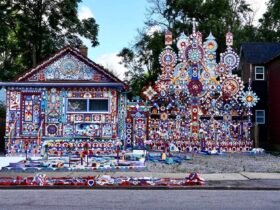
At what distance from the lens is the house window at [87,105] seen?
24.8 metres

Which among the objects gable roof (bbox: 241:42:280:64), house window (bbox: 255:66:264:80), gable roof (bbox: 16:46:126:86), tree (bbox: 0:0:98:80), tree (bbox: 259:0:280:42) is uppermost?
tree (bbox: 259:0:280:42)

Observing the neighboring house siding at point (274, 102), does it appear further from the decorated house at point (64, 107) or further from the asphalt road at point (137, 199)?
the asphalt road at point (137, 199)

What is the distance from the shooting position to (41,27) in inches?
1617

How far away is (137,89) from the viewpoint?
54156 mm

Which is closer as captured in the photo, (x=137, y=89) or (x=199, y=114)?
(x=199, y=114)

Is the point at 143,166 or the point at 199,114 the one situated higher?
the point at 199,114

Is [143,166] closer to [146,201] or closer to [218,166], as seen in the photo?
[218,166]

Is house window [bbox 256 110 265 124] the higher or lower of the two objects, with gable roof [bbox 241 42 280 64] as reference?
lower

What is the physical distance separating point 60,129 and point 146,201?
13.6 meters

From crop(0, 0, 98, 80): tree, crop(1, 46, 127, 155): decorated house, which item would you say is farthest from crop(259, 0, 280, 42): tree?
crop(1, 46, 127, 155): decorated house

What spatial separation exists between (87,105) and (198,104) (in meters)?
6.42

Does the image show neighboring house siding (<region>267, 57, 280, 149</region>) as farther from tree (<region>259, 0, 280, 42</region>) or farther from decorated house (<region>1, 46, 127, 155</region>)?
tree (<region>259, 0, 280, 42</region>)

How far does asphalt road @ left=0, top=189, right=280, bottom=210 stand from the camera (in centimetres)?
1080

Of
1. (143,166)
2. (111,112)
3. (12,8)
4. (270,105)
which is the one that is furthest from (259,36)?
(143,166)
